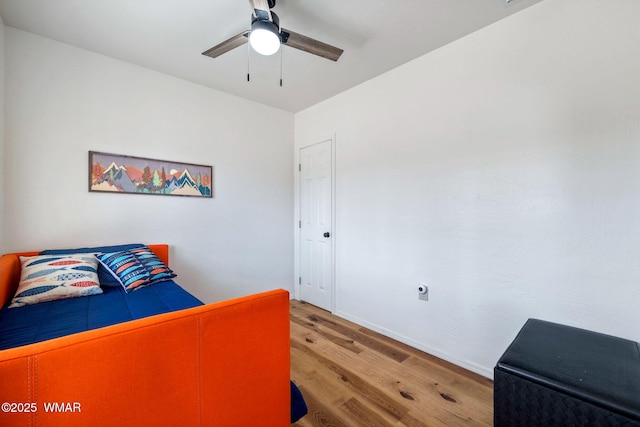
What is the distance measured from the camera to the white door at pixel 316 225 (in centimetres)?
334

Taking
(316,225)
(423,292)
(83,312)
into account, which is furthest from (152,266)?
(423,292)

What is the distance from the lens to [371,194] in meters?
2.86

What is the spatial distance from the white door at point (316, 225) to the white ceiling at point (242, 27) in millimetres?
1081

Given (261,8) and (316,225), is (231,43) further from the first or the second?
(316,225)

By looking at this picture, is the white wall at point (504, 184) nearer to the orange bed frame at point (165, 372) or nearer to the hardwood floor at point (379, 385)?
the hardwood floor at point (379, 385)

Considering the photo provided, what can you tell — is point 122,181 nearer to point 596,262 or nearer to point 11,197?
point 11,197

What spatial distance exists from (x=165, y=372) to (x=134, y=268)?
1.48 metres

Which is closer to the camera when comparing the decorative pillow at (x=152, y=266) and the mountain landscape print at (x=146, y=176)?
the decorative pillow at (x=152, y=266)

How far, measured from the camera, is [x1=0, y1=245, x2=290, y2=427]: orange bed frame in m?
0.72

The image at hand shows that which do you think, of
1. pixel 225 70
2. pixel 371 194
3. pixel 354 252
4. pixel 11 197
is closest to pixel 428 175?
pixel 371 194

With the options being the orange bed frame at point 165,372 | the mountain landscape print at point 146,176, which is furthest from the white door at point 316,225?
the orange bed frame at point 165,372

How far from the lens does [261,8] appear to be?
151 centimetres

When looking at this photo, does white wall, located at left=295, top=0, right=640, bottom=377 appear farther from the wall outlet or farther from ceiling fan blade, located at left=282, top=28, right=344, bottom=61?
ceiling fan blade, located at left=282, top=28, right=344, bottom=61

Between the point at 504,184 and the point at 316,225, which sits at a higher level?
the point at 504,184
